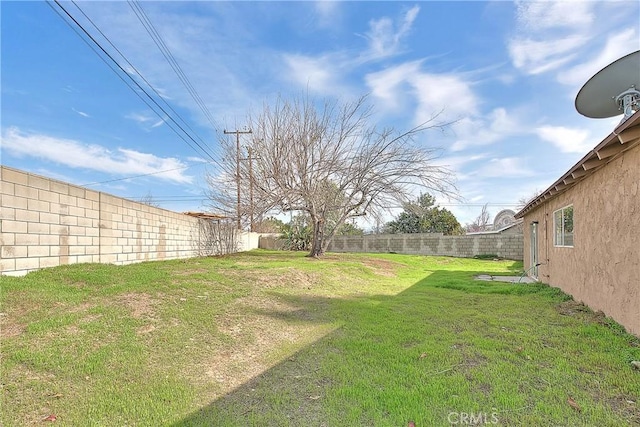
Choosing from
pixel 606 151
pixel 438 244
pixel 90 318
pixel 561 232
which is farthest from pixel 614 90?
pixel 438 244

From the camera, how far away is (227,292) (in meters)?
6.04

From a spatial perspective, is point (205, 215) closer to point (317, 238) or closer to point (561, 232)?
point (317, 238)

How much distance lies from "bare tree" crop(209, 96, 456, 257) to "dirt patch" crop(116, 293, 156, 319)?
8259 mm

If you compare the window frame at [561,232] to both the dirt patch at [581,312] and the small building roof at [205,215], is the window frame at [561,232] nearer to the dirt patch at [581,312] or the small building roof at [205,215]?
the dirt patch at [581,312]

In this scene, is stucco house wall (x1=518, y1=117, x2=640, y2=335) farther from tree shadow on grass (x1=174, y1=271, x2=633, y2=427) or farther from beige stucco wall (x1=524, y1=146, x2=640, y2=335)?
tree shadow on grass (x1=174, y1=271, x2=633, y2=427)

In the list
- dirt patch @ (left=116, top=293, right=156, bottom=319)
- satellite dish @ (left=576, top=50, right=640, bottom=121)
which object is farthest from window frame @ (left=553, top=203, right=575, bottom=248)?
dirt patch @ (left=116, top=293, right=156, bottom=319)

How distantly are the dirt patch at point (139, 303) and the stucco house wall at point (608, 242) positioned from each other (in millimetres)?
5994

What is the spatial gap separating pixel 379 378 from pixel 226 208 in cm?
1312

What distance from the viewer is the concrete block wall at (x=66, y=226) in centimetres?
508

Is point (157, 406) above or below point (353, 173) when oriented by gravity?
below

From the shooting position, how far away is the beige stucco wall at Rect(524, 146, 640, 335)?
411cm

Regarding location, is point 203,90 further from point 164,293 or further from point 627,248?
point 627,248

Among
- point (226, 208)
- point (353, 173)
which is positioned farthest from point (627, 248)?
point (226, 208)

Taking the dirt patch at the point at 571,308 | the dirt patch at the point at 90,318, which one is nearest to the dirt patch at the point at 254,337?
the dirt patch at the point at 90,318
